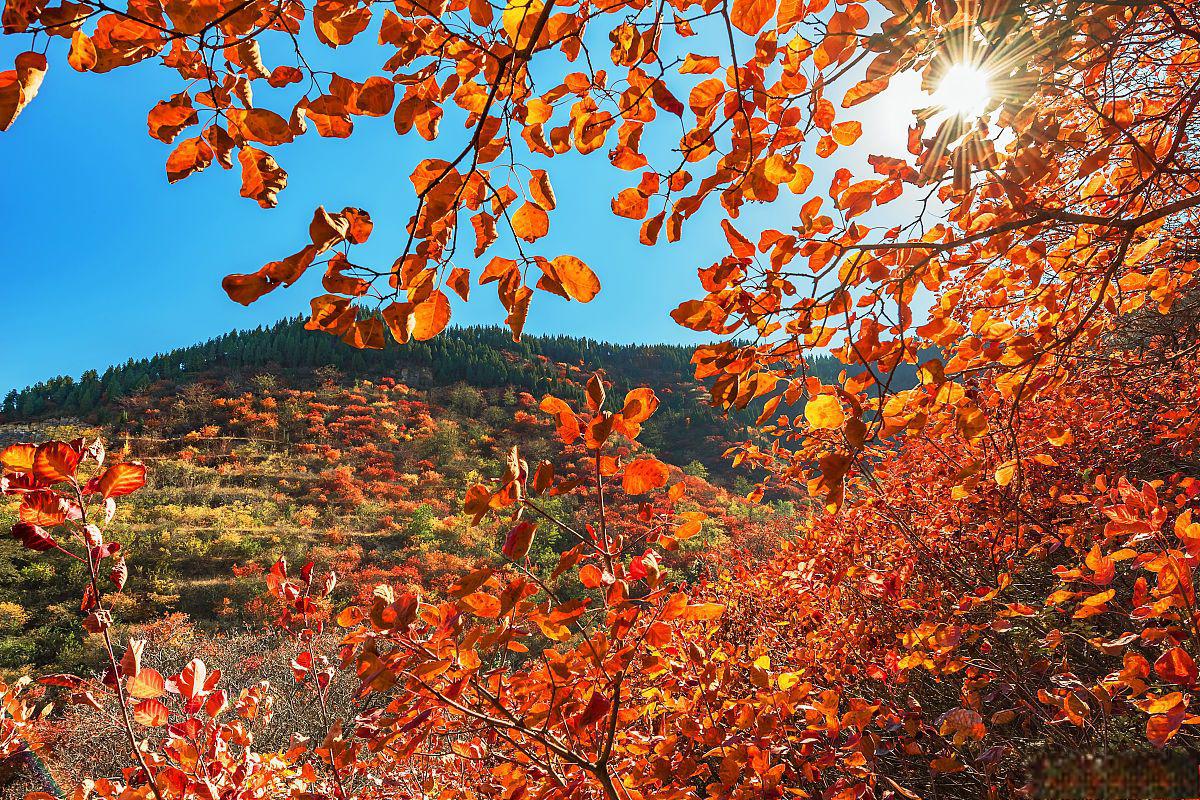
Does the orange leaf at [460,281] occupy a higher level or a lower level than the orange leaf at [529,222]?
lower

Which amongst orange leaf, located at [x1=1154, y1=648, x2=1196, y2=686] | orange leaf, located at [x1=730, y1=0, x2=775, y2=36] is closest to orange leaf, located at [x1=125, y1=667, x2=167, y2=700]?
orange leaf, located at [x1=730, y1=0, x2=775, y2=36]

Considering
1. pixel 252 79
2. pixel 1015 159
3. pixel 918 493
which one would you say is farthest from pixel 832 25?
pixel 918 493

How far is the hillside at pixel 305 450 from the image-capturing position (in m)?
10.5

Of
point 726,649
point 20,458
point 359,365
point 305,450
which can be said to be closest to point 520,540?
point 20,458

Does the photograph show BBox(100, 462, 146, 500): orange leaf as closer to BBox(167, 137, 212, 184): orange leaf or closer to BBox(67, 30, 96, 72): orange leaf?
BBox(167, 137, 212, 184): orange leaf

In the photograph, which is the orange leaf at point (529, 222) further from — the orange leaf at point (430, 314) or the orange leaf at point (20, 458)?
the orange leaf at point (20, 458)

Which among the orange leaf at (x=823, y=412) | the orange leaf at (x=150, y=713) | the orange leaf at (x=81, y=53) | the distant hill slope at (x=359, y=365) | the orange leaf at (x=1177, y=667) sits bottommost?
the orange leaf at (x=150, y=713)

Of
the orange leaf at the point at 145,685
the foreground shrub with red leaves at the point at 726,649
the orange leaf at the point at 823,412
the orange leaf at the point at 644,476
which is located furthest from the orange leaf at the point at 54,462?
the orange leaf at the point at 823,412

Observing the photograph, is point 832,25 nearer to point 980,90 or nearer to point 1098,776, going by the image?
point 980,90

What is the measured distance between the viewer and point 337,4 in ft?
2.56

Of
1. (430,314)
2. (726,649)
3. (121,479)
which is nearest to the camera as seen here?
(430,314)

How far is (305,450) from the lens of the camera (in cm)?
2173

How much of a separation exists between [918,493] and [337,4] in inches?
179

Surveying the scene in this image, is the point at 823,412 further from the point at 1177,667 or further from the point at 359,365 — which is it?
the point at 359,365
